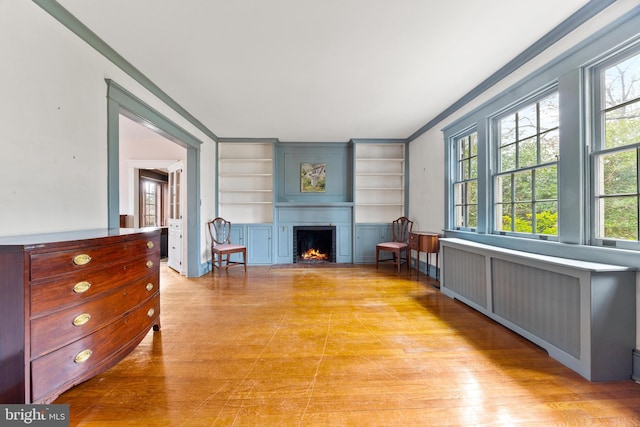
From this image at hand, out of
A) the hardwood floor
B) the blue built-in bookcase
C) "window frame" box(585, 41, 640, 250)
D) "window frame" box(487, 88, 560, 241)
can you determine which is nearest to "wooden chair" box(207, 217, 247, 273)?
the blue built-in bookcase

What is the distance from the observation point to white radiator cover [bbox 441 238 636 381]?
5.37ft

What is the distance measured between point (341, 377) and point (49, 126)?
9.05 ft

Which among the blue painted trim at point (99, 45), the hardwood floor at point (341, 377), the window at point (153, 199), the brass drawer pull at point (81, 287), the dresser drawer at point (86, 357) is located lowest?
the hardwood floor at point (341, 377)

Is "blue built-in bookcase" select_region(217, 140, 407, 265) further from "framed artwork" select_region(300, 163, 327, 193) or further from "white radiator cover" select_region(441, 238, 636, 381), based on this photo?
"white radiator cover" select_region(441, 238, 636, 381)

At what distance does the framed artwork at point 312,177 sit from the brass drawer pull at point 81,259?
4.26 meters

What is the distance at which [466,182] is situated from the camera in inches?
140

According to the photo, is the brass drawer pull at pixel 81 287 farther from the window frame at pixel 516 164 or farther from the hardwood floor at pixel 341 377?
the window frame at pixel 516 164

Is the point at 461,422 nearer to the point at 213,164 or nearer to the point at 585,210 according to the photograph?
the point at 585,210

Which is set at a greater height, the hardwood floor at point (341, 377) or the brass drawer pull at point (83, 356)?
the brass drawer pull at point (83, 356)

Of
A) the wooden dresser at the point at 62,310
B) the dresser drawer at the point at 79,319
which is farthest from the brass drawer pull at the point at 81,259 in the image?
the dresser drawer at the point at 79,319

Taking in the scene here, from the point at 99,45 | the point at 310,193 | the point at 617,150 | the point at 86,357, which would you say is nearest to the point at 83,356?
the point at 86,357

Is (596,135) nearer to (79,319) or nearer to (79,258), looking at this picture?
(79,258)

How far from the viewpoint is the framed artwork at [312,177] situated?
551cm

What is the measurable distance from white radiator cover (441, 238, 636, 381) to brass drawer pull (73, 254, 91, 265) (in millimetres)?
3198
